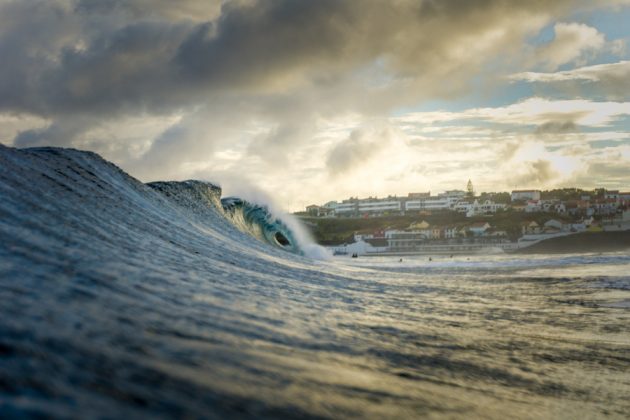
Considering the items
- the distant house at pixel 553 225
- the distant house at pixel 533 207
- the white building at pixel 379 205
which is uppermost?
the white building at pixel 379 205

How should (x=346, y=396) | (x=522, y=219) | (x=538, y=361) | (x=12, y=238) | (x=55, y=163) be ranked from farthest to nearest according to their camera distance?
1. (x=522, y=219)
2. (x=55, y=163)
3. (x=538, y=361)
4. (x=12, y=238)
5. (x=346, y=396)

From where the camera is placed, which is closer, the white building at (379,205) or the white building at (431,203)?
the white building at (431,203)

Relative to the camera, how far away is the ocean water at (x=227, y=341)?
6.06ft

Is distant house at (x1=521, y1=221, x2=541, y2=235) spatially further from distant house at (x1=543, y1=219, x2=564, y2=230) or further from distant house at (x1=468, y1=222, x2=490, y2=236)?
distant house at (x1=468, y1=222, x2=490, y2=236)

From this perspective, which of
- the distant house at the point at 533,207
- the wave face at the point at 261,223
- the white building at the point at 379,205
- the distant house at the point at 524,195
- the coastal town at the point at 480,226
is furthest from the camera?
the white building at the point at 379,205

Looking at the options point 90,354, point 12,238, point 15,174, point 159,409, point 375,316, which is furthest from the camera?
point 15,174

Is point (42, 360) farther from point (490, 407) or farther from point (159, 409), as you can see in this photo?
point (490, 407)

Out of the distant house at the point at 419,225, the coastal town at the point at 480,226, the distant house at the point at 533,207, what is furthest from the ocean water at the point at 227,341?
the distant house at the point at 533,207

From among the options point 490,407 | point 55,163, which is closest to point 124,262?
point 490,407

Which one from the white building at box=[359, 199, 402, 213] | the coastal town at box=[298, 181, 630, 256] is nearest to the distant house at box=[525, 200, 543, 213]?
the coastal town at box=[298, 181, 630, 256]

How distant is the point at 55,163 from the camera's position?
24.6 feet

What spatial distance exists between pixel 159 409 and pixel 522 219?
81.4 m

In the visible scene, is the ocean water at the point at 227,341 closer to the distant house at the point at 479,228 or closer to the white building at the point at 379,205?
the distant house at the point at 479,228

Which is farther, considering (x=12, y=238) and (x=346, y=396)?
(x=12, y=238)
